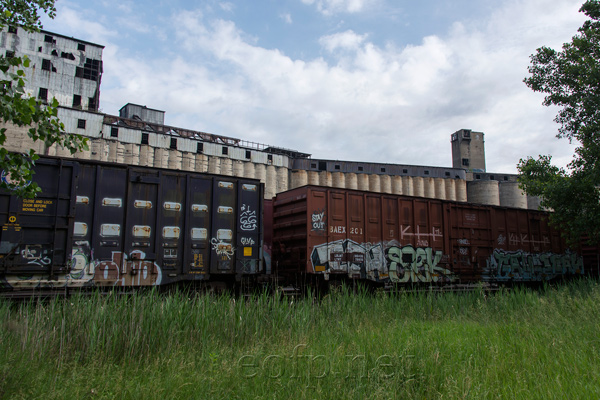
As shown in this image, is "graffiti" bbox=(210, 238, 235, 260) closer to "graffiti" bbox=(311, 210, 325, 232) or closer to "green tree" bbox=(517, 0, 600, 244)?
"graffiti" bbox=(311, 210, 325, 232)

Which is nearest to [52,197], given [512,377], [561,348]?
[512,377]

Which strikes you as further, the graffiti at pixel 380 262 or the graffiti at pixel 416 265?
the graffiti at pixel 416 265

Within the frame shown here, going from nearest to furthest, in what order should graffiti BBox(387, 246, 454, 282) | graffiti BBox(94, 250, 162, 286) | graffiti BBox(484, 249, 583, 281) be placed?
graffiti BBox(94, 250, 162, 286) → graffiti BBox(387, 246, 454, 282) → graffiti BBox(484, 249, 583, 281)

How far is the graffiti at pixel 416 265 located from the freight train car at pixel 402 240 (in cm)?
3

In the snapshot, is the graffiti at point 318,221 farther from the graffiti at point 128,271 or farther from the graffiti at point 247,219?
the graffiti at point 128,271

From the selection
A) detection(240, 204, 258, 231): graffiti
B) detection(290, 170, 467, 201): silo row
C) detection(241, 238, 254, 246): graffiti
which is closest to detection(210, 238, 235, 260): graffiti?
detection(241, 238, 254, 246): graffiti

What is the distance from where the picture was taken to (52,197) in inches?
356

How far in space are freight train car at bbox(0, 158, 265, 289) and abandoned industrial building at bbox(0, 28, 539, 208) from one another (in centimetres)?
3318

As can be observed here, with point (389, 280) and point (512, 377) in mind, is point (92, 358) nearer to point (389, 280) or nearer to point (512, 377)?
point (512, 377)

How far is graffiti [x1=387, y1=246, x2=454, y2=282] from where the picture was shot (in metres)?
13.5

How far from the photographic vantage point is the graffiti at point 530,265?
52.9 ft

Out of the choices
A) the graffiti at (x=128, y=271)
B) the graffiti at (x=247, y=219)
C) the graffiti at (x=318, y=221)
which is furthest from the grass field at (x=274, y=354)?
the graffiti at (x=318, y=221)

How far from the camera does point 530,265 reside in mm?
17203

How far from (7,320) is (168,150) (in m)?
45.4
